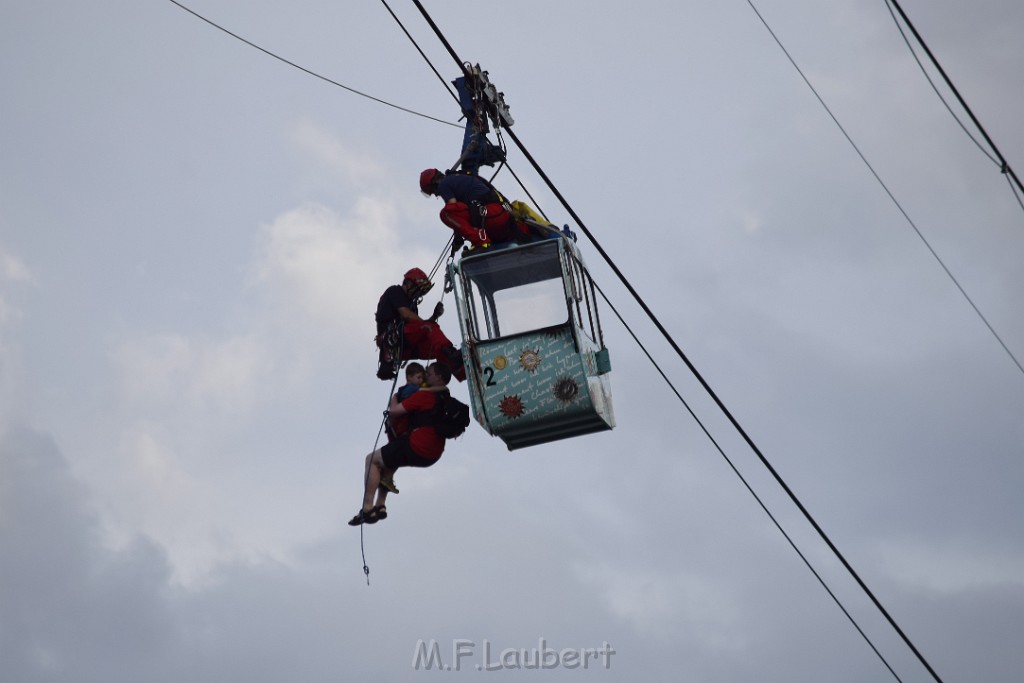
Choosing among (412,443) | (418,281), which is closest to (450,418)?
(412,443)

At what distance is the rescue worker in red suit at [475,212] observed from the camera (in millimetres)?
16664

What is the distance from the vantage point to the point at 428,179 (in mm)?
17219

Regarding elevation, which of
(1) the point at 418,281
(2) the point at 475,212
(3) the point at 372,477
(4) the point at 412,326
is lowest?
(3) the point at 372,477

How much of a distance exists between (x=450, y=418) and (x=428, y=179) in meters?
2.44

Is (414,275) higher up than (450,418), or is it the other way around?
(414,275)

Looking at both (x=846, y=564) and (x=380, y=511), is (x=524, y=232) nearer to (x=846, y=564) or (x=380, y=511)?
(x=380, y=511)

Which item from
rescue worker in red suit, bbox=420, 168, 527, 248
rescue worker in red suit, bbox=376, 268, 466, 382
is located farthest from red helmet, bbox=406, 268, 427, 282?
rescue worker in red suit, bbox=420, 168, 527, 248

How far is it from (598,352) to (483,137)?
2544mm

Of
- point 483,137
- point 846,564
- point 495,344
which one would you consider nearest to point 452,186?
point 483,137

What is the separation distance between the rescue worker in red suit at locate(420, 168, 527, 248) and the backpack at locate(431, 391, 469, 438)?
1571 mm

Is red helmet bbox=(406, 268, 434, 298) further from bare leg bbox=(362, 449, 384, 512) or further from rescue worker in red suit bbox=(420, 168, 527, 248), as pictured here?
bare leg bbox=(362, 449, 384, 512)

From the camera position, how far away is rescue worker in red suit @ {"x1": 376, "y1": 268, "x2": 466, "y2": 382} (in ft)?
55.2

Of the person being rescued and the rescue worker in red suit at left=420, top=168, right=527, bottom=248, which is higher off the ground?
the rescue worker in red suit at left=420, top=168, right=527, bottom=248

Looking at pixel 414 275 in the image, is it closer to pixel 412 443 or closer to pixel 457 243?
pixel 457 243
